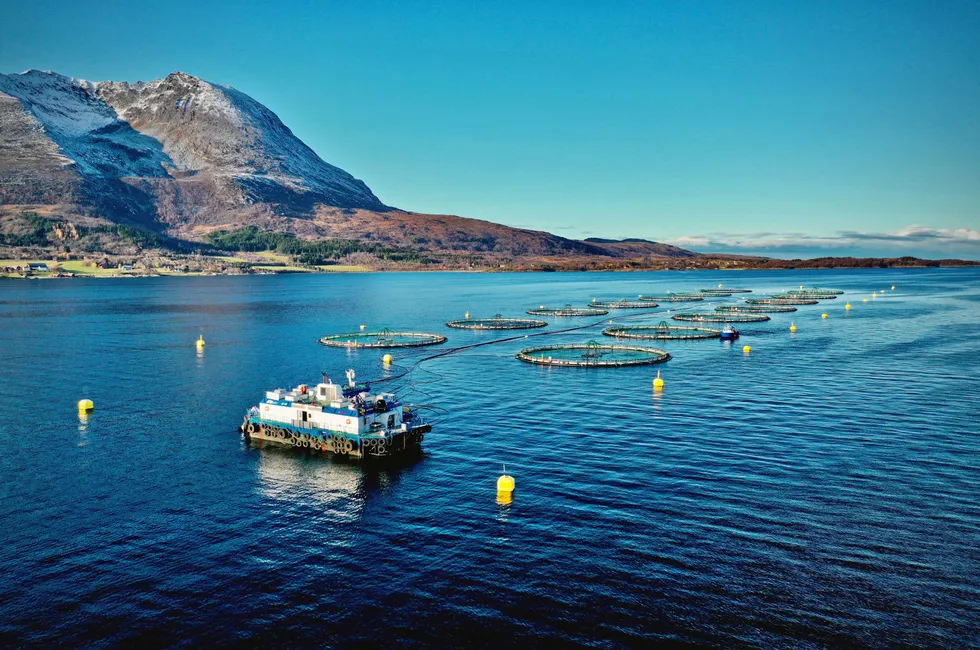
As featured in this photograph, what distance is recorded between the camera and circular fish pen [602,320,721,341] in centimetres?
17962

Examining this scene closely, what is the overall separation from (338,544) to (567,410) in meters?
51.7

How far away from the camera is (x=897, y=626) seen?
144 ft

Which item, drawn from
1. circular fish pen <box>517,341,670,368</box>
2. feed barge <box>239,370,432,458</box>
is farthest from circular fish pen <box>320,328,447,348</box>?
feed barge <box>239,370,432,458</box>

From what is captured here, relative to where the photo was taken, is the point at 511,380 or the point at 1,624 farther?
the point at 511,380

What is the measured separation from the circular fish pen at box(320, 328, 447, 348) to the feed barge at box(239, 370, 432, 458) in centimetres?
8303

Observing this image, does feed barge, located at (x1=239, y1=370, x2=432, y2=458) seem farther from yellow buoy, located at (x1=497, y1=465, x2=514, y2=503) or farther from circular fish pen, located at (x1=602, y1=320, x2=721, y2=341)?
circular fish pen, located at (x1=602, y1=320, x2=721, y2=341)

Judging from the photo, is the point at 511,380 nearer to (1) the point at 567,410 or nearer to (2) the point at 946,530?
(1) the point at 567,410

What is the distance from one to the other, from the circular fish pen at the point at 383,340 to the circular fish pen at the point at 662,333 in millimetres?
48345

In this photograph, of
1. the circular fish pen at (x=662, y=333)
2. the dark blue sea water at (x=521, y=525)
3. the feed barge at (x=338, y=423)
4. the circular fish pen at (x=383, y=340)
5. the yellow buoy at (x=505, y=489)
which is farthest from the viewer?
the circular fish pen at (x=662, y=333)

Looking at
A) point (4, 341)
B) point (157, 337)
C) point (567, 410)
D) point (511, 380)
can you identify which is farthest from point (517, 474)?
point (4, 341)

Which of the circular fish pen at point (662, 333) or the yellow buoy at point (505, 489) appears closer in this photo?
the yellow buoy at point (505, 489)

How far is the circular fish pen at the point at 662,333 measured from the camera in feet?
589

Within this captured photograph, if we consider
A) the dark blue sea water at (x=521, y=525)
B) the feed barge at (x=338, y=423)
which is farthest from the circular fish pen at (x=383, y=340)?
the feed barge at (x=338, y=423)

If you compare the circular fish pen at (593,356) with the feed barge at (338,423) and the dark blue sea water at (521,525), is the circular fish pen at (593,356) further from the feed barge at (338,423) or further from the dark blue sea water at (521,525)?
the feed barge at (338,423)
